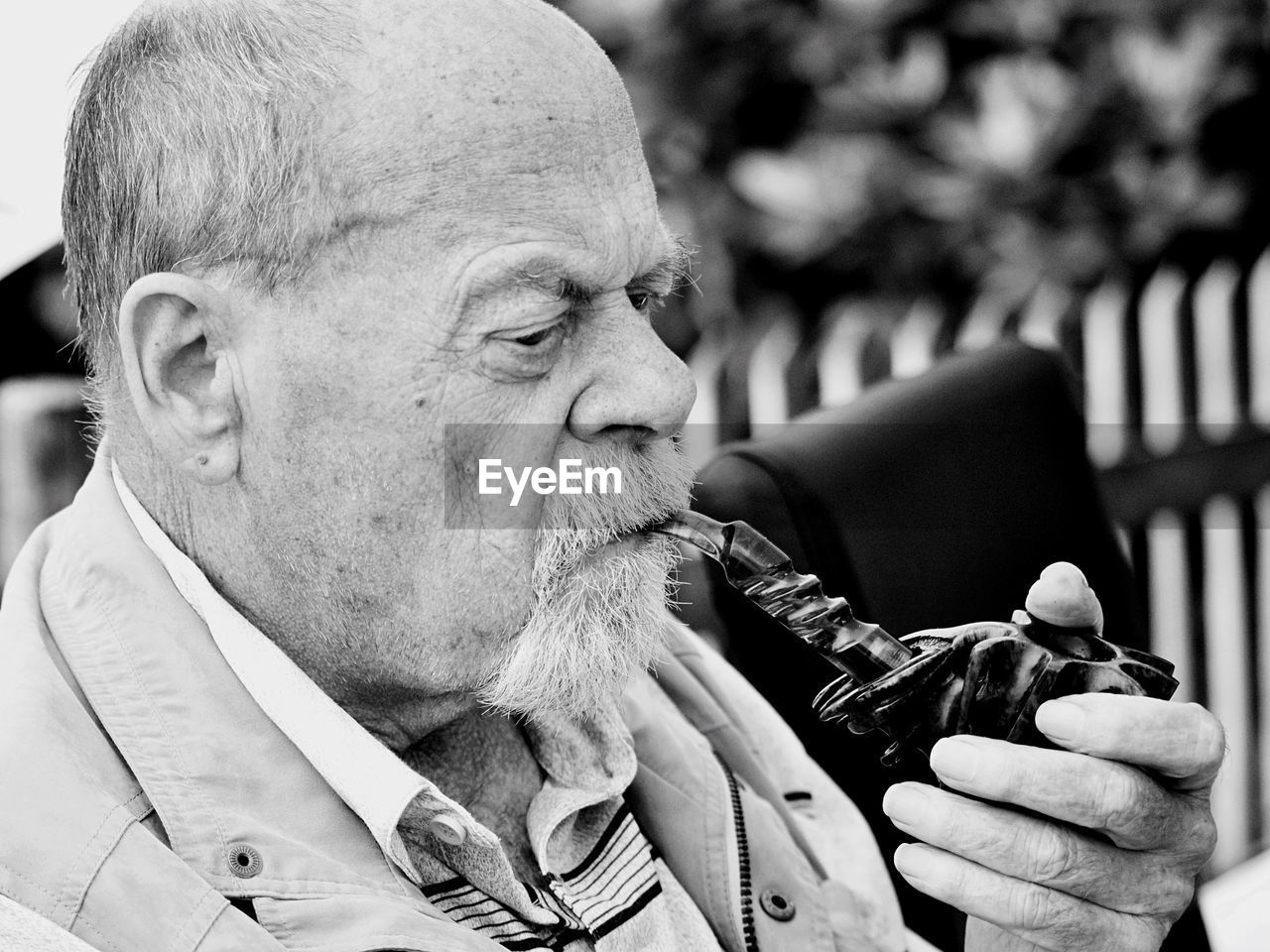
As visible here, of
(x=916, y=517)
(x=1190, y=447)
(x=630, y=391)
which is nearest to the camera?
(x=630, y=391)

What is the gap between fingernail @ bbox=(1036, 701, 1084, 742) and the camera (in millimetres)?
1447

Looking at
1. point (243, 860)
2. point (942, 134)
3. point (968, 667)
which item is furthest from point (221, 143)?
point (942, 134)

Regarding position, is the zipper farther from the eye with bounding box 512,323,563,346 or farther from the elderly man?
the eye with bounding box 512,323,563,346

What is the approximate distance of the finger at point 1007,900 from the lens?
1.51m

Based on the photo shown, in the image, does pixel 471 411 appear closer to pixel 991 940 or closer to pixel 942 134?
pixel 991 940

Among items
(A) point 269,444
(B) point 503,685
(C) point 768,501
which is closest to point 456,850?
(B) point 503,685

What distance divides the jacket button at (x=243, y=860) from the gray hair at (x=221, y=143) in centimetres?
56

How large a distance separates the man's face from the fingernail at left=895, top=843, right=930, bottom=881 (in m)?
0.38

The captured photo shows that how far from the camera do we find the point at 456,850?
5.39 feet

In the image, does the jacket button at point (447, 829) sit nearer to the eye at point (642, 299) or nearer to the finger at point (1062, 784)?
the finger at point (1062, 784)

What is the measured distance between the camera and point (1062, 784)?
146 centimetres

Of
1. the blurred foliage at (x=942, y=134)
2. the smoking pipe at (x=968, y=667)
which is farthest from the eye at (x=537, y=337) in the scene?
the blurred foliage at (x=942, y=134)

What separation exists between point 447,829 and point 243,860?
250 millimetres

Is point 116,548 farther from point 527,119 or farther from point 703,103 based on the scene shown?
point 703,103
